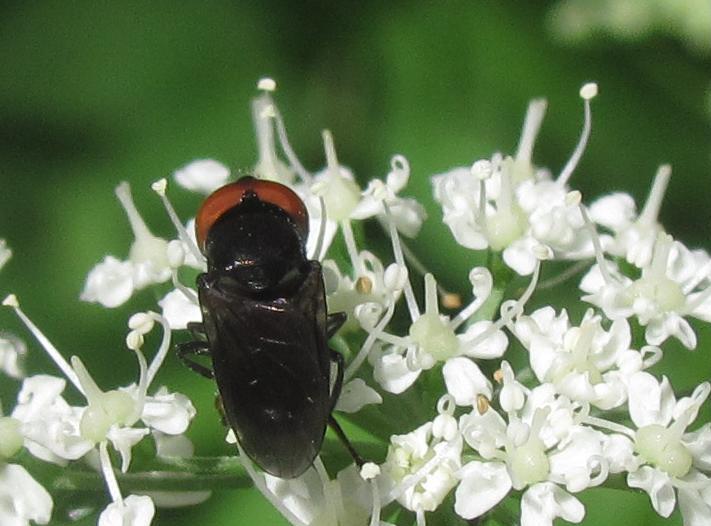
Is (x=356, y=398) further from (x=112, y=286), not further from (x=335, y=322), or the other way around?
(x=112, y=286)

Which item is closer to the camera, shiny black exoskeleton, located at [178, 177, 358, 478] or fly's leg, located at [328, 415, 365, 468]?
shiny black exoskeleton, located at [178, 177, 358, 478]

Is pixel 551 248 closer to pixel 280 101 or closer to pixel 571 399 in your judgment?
pixel 571 399

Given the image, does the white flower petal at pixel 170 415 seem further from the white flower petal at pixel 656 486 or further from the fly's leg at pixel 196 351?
the white flower petal at pixel 656 486


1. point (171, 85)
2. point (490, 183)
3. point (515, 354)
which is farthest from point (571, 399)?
point (171, 85)

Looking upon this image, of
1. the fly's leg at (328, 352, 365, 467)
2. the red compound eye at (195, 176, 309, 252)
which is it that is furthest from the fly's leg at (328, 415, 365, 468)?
the red compound eye at (195, 176, 309, 252)

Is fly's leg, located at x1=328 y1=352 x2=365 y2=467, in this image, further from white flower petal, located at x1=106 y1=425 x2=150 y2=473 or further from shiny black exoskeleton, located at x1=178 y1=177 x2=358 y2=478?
white flower petal, located at x1=106 y1=425 x2=150 y2=473

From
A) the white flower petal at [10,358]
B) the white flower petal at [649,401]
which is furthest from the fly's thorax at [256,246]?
the white flower petal at [649,401]
